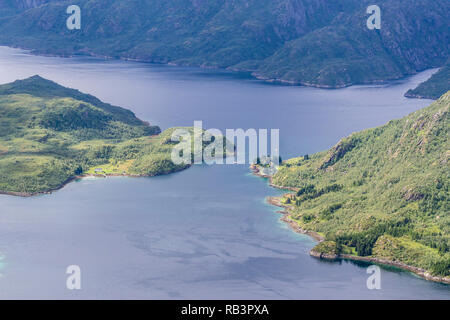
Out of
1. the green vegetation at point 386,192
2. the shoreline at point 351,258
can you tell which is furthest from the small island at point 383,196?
the shoreline at point 351,258

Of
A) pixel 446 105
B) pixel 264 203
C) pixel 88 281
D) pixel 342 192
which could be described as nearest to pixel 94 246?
pixel 88 281

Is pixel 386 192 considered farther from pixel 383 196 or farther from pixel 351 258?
pixel 351 258

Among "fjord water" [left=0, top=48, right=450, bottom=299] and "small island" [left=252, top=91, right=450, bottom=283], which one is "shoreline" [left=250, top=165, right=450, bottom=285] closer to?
"small island" [left=252, top=91, right=450, bottom=283]

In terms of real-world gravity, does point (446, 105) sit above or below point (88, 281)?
above

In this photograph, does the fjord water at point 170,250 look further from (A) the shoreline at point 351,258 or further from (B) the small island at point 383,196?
(B) the small island at point 383,196

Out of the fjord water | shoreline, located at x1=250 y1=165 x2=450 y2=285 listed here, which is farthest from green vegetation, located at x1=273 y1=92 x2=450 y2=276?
the fjord water

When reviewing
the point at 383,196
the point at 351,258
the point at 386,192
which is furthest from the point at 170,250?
the point at 386,192
